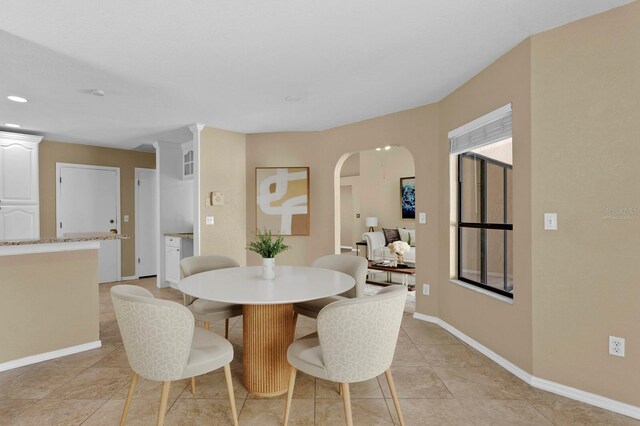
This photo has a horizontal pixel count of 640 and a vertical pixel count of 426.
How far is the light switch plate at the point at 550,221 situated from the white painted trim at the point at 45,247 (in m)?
3.56

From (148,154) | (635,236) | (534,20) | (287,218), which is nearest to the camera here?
(635,236)

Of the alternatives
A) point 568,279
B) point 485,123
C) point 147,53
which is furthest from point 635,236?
point 147,53

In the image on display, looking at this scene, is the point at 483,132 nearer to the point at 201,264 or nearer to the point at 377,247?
the point at 201,264

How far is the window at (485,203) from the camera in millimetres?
2744

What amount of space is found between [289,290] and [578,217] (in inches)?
73.5

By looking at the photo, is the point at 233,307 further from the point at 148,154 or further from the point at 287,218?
the point at 148,154

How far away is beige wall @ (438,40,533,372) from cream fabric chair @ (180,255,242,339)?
199cm

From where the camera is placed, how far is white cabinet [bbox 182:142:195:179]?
5.16m

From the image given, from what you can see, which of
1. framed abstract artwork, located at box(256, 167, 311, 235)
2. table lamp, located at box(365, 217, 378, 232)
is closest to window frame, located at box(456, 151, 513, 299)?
framed abstract artwork, located at box(256, 167, 311, 235)

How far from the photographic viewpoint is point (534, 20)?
2109 mm

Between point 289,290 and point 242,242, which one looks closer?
point 289,290

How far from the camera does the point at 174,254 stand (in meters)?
5.08

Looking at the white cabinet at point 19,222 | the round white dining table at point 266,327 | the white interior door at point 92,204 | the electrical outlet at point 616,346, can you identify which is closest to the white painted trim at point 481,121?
the electrical outlet at point 616,346

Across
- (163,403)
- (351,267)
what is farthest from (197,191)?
(163,403)
